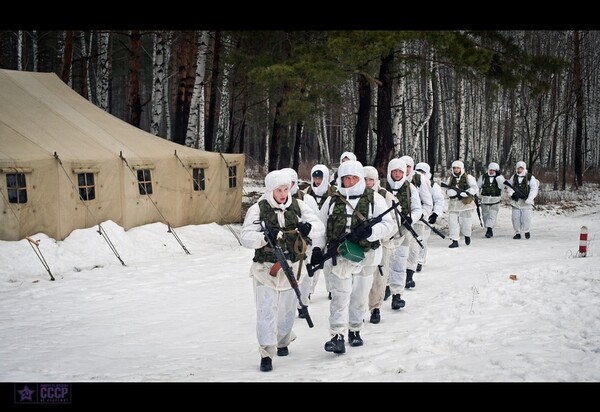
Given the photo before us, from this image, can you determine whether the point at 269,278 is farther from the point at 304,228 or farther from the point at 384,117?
the point at 384,117

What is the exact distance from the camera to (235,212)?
16.7m

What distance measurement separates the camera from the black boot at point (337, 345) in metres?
6.32

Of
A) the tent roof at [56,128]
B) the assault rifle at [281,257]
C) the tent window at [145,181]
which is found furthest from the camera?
the tent window at [145,181]

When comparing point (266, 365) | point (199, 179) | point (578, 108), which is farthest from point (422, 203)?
point (578, 108)

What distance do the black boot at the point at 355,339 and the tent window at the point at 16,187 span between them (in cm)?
742

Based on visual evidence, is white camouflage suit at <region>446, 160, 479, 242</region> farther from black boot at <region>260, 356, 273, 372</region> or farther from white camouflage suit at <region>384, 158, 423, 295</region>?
black boot at <region>260, 356, 273, 372</region>

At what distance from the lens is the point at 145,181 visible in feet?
45.0

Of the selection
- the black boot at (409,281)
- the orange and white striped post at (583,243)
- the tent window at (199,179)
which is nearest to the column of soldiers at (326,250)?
the black boot at (409,281)

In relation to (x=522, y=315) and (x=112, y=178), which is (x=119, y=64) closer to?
(x=112, y=178)

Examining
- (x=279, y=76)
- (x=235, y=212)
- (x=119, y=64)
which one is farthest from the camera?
(x=119, y=64)

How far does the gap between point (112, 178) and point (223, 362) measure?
7.65 m

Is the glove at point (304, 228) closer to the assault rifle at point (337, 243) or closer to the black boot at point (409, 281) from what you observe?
the assault rifle at point (337, 243)

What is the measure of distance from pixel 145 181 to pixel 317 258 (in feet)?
27.5
